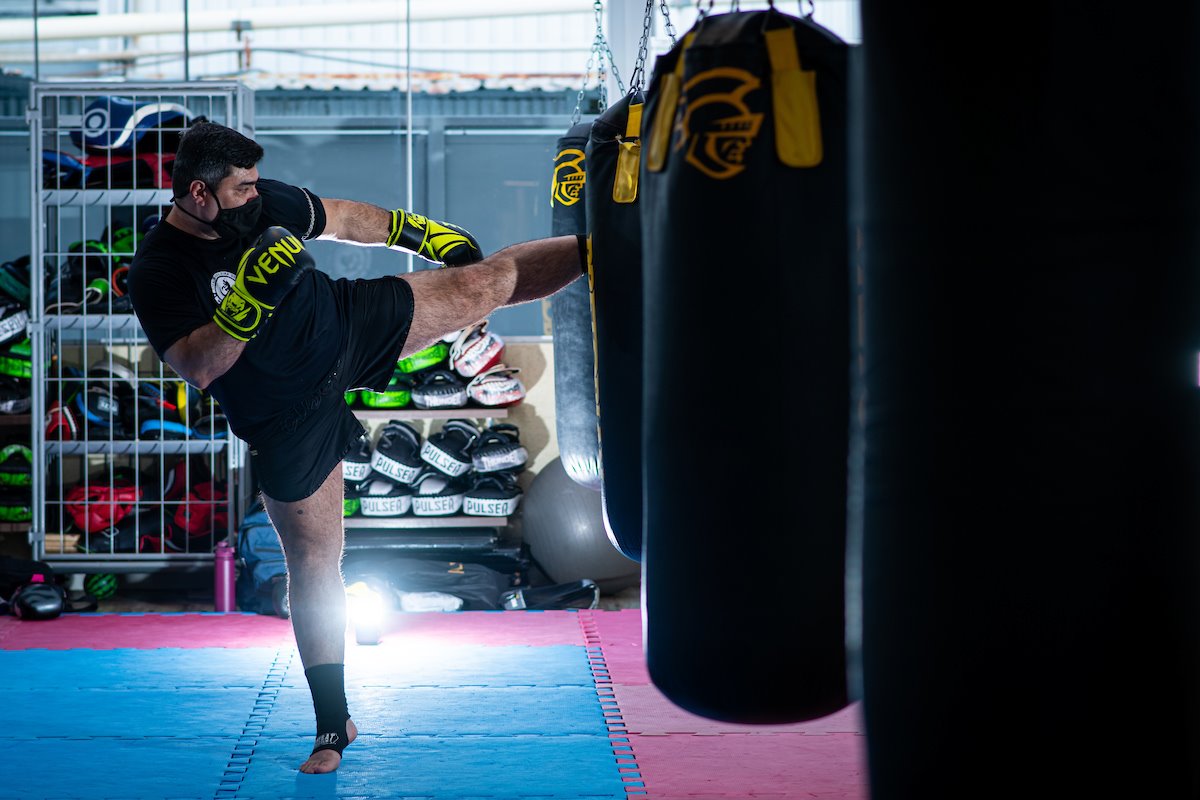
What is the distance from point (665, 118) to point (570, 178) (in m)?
1.53

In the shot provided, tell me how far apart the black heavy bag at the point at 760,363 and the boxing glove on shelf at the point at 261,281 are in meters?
1.39

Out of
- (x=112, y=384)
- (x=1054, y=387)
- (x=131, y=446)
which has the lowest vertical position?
(x=131, y=446)

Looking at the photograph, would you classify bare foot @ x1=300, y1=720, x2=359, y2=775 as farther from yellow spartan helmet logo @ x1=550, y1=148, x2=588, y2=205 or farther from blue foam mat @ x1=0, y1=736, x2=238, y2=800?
yellow spartan helmet logo @ x1=550, y1=148, x2=588, y2=205

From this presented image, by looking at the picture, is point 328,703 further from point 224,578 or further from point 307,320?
point 224,578

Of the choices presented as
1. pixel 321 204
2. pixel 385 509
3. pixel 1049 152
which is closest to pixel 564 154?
pixel 321 204

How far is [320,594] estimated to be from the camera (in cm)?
303

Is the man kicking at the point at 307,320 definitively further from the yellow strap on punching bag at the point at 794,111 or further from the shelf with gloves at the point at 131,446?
the shelf with gloves at the point at 131,446

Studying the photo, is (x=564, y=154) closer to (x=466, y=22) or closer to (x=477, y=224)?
(x=477, y=224)

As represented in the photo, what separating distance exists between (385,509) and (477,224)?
6.04 feet

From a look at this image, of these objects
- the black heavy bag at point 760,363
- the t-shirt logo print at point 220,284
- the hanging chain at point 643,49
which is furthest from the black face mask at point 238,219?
the black heavy bag at point 760,363

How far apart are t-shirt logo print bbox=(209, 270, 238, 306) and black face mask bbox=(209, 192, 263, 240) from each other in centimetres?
13

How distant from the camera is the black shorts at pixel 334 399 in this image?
117 inches

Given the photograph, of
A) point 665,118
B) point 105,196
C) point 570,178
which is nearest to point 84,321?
point 105,196

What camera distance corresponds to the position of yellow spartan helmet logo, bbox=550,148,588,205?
295cm
